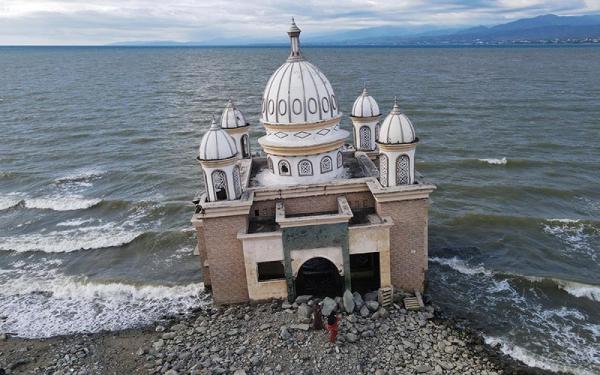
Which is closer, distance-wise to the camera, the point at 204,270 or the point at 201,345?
the point at 201,345

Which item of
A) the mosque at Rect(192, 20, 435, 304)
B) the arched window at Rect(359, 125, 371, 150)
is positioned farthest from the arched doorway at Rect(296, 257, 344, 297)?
the arched window at Rect(359, 125, 371, 150)

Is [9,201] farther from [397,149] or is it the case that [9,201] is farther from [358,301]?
[397,149]

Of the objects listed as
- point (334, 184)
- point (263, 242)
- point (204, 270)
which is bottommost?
point (204, 270)

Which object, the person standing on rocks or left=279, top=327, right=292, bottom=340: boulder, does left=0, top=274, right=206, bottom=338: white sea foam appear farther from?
the person standing on rocks

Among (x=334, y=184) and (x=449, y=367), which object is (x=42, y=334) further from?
(x=449, y=367)

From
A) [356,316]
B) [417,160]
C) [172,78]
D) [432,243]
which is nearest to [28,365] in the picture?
[356,316]
